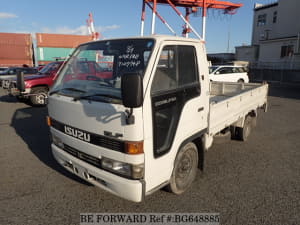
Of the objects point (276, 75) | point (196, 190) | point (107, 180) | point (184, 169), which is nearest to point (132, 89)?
point (107, 180)

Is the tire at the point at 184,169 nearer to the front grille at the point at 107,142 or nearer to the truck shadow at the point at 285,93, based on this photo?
the front grille at the point at 107,142

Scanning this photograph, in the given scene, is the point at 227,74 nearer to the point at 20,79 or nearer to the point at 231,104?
the point at 231,104

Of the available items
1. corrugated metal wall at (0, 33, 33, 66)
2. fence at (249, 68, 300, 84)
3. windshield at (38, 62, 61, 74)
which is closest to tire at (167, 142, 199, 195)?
windshield at (38, 62, 61, 74)

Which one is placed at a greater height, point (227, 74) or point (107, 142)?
point (227, 74)

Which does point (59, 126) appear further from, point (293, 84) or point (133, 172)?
point (293, 84)

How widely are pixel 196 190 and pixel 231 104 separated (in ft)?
5.85

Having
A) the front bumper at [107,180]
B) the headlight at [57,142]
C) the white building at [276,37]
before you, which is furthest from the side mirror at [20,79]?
the white building at [276,37]

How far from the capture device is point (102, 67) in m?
2.90

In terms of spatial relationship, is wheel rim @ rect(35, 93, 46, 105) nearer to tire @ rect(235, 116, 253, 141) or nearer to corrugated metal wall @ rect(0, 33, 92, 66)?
tire @ rect(235, 116, 253, 141)

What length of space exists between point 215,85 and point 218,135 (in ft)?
10.1

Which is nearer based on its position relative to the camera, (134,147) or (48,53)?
(134,147)

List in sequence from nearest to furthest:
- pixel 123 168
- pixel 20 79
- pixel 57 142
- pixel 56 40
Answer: pixel 123 168, pixel 57 142, pixel 20 79, pixel 56 40

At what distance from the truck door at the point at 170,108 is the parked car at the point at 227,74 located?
11.1m

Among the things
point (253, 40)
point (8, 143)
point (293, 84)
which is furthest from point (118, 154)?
point (253, 40)
